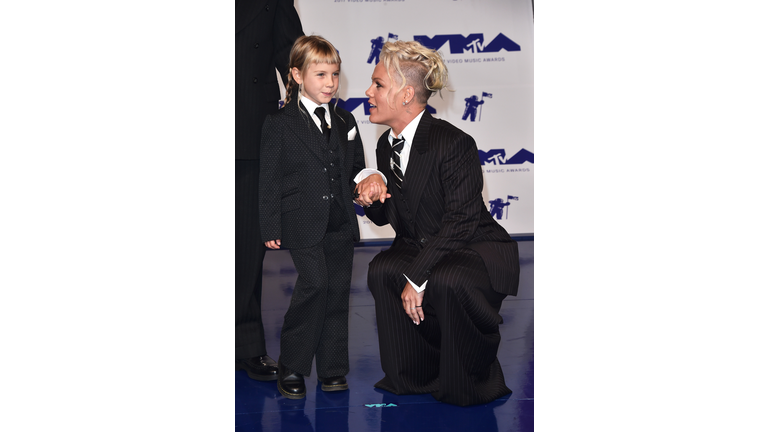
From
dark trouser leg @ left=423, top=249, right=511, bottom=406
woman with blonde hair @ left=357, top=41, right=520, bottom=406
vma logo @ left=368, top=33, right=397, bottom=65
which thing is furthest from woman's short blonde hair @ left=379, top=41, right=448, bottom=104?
vma logo @ left=368, top=33, right=397, bottom=65

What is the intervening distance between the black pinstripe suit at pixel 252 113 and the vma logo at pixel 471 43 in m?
3.70

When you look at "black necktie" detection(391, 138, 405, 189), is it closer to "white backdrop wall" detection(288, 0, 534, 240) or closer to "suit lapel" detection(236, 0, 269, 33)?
"suit lapel" detection(236, 0, 269, 33)

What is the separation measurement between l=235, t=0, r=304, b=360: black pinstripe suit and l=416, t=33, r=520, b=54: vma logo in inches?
146

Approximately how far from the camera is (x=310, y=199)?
236 cm

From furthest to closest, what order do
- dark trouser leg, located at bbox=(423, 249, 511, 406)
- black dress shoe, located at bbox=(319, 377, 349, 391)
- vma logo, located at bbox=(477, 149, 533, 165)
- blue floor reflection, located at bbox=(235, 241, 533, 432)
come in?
vma logo, located at bbox=(477, 149, 533, 165)
black dress shoe, located at bbox=(319, 377, 349, 391)
dark trouser leg, located at bbox=(423, 249, 511, 406)
blue floor reflection, located at bbox=(235, 241, 533, 432)

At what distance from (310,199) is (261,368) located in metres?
0.79

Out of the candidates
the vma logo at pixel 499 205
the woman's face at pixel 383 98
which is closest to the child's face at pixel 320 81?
the woman's face at pixel 383 98

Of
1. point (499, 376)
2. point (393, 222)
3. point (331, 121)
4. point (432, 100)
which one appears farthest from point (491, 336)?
point (432, 100)

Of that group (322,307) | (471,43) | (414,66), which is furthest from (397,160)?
(471,43)

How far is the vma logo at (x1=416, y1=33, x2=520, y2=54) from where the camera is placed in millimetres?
6199

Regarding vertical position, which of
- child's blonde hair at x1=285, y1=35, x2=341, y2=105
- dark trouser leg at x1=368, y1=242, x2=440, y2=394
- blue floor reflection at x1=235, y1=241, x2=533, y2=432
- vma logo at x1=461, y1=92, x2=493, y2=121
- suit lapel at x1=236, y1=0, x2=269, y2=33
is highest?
vma logo at x1=461, y1=92, x2=493, y2=121

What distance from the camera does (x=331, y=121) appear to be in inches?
96.8

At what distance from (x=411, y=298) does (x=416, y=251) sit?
232 millimetres

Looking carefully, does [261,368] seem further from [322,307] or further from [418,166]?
[418,166]
